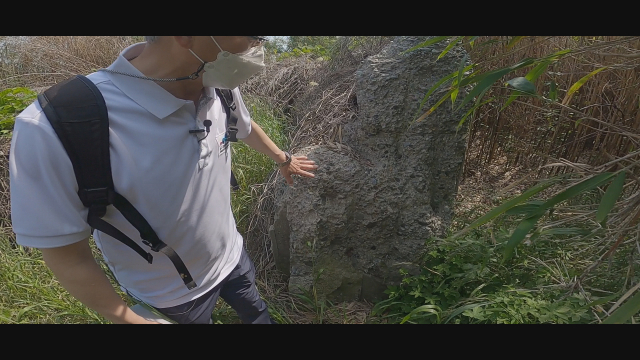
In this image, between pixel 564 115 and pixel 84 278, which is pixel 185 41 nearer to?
pixel 84 278

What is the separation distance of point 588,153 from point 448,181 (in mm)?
1321

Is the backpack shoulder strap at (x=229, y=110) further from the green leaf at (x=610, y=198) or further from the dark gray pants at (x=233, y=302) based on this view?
the green leaf at (x=610, y=198)

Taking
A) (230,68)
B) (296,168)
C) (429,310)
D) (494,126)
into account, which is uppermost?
(230,68)

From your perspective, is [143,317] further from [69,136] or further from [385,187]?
[385,187]

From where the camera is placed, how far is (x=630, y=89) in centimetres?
268

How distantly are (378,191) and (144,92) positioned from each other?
158cm

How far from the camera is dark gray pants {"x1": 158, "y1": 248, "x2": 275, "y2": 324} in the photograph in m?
1.52

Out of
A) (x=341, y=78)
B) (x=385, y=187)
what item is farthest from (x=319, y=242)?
(x=341, y=78)

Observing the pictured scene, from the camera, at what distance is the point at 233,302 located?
1.82 metres

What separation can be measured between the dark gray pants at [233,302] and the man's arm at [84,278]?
1.12 feet

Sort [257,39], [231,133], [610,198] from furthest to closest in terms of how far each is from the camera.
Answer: [231,133], [257,39], [610,198]

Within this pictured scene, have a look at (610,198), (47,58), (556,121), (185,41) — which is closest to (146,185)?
(185,41)

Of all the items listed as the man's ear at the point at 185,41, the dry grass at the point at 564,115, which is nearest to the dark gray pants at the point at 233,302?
the man's ear at the point at 185,41

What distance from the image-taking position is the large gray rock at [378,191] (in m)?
→ 2.43
